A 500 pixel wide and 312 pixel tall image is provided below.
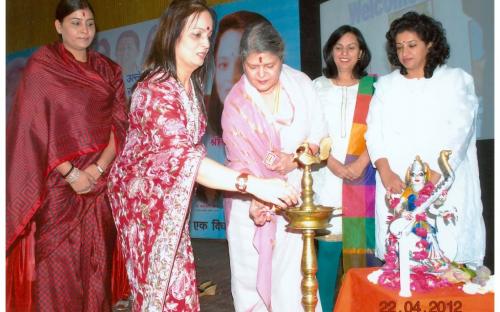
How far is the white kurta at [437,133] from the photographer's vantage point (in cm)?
271

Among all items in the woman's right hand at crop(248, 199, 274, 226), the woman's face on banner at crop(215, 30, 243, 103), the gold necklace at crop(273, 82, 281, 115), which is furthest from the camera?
the woman's face on banner at crop(215, 30, 243, 103)

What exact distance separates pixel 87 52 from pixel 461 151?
200 cm

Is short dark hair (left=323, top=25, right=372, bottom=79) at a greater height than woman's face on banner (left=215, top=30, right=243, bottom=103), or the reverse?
woman's face on banner (left=215, top=30, right=243, bottom=103)

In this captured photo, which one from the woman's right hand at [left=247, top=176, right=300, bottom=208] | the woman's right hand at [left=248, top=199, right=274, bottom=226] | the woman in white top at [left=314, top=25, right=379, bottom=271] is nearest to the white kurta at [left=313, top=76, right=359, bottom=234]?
the woman in white top at [left=314, top=25, right=379, bottom=271]

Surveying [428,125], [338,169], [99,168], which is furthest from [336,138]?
[99,168]

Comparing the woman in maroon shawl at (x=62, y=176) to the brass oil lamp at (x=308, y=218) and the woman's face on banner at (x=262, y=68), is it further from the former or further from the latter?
the brass oil lamp at (x=308, y=218)

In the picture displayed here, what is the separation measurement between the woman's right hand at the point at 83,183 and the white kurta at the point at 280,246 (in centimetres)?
75

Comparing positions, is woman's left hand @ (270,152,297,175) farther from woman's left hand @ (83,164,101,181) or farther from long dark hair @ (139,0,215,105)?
woman's left hand @ (83,164,101,181)

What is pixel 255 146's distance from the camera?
2.43 metres

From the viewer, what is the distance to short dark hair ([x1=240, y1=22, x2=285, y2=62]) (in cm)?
240

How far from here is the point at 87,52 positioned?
2.91 metres

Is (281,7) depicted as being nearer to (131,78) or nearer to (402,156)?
(131,78)

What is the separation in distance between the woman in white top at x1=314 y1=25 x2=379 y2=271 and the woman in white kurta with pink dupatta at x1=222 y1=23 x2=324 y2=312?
1.38 ft

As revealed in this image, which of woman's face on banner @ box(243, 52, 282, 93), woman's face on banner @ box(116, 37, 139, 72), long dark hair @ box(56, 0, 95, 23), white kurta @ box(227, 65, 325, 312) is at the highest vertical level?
woman's face on banner @ box(116, 37, 139, 72)
